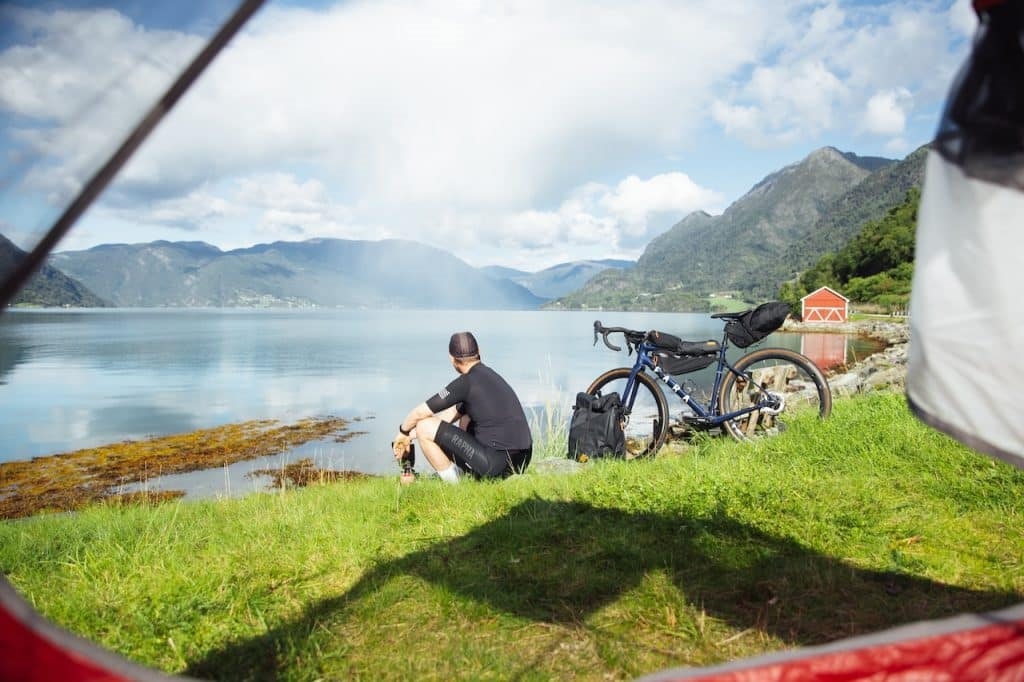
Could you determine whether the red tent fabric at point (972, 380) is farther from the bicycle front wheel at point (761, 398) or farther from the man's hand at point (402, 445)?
the bicycle front wheel at point (761, 398)

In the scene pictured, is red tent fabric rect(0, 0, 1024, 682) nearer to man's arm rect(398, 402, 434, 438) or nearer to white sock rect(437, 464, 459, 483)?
man's arm rect(398, 402, 434, 438)

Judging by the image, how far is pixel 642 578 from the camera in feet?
10.1

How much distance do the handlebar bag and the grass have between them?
7.18ft

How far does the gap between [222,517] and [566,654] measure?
129 inches

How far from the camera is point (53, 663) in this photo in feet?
3.49

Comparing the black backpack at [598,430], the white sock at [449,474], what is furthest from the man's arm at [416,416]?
the black backpack at [598,430]

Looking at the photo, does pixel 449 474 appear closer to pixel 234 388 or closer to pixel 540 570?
pixel 540 570

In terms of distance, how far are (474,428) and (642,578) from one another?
2991mm

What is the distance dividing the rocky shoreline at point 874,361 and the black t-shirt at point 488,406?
496 centimetres

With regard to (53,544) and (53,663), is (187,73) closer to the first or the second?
(53,663)

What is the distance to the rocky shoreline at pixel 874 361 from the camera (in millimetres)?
10372

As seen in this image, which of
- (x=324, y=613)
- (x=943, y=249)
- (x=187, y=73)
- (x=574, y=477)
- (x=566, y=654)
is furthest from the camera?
(x=574, y=477)

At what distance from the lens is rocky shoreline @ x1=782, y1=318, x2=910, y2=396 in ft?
34.0

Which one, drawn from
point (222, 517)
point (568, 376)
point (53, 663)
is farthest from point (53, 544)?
point (568, 376)
